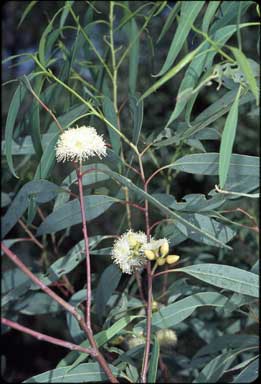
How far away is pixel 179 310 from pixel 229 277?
0.10m

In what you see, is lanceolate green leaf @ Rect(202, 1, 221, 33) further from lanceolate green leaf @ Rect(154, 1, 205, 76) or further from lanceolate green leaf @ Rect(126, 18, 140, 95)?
lanceolate green leaf @ Rect(126, 18, 140, 95)

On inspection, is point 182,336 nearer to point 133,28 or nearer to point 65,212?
point 65,212

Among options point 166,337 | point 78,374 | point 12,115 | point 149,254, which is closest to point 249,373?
point 166,337

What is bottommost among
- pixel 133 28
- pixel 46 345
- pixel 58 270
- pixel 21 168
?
pixel 46 345

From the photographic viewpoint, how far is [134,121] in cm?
82

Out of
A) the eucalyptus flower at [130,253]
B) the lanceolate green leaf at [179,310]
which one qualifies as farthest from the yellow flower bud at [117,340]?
the eucalyptus flower at [130,253]

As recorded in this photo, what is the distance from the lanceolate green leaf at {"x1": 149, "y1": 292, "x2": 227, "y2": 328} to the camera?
86 cm

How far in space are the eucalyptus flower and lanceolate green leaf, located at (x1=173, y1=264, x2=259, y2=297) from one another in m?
0.07

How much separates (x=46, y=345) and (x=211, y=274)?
1.21 metres

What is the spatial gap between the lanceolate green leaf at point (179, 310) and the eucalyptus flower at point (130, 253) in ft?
0.47

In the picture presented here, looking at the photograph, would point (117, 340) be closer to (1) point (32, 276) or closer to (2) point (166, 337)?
(2) point (166, 337)

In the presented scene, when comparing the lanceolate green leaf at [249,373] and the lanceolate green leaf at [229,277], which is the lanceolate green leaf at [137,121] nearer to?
the lanceolate green leaf at [229,277]

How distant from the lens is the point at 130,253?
0.74 meters

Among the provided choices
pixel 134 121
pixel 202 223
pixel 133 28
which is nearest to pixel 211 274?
pixel 202 223
